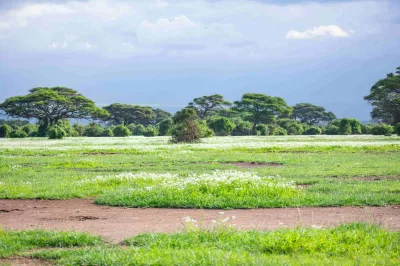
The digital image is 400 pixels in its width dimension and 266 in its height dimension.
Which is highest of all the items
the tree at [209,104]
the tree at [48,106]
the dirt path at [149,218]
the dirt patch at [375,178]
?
the tree at [209,104]

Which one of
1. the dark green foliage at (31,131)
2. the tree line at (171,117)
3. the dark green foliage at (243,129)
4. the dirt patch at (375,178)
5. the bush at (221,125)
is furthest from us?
the dark green foliage at (243,129)

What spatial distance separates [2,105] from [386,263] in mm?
86214

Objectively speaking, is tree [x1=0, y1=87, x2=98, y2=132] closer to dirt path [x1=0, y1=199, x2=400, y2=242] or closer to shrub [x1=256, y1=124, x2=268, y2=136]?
shrub [x1=256, y1=124, x2=268, y2=136]

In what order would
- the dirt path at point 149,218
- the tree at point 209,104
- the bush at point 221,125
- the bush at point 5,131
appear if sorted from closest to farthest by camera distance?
the dirt path at point 149,218
the bush at point 221,125
the bush at point 5,131
the tree at point 209,104

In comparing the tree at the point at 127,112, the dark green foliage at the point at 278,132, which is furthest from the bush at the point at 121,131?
the dark green foliage at the point at 278,132

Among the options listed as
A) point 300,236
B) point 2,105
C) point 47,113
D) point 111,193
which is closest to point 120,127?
point 47,113

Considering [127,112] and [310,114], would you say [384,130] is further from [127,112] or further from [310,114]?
[310,114]

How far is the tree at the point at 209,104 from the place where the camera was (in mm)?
122500

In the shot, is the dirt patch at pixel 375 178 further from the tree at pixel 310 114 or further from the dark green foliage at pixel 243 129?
the tree at pixel 310 114

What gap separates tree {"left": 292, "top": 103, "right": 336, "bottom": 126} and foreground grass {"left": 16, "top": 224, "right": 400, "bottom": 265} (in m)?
132

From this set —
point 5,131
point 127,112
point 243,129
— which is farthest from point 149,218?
point 127,112

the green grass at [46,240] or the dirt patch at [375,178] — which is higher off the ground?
the dirt patch at [375,178]

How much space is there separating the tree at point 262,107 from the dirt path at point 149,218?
91.0 m

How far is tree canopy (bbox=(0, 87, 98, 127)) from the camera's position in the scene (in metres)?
84.9
